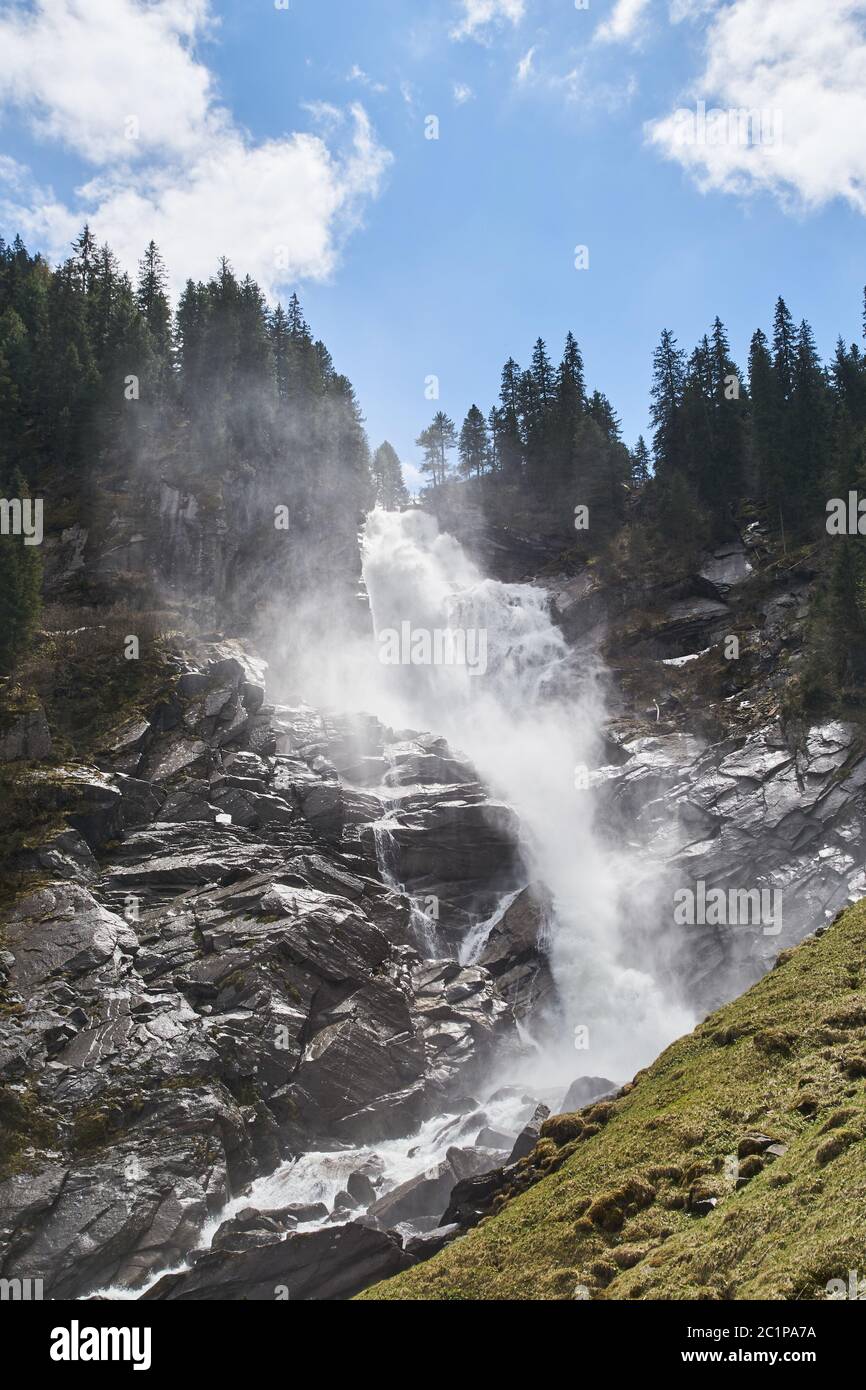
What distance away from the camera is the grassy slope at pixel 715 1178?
41.9 ft

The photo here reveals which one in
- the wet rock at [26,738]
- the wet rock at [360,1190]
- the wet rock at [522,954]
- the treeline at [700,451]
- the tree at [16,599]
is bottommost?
the wet rock at [360,1190]

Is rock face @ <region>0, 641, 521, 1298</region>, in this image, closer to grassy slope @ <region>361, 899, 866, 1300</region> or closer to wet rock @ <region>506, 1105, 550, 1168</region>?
wet rock @ <region>506, 1105, 550, 1168</region>

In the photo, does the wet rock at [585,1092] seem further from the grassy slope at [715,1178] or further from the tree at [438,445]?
the tree at [438,445]

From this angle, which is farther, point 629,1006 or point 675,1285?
point 629,1006

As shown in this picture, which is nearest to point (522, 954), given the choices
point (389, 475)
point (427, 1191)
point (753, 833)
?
point (753, 833)

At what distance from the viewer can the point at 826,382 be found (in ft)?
256

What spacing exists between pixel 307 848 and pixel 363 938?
5539 millimetres

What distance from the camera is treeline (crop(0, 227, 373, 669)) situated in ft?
219

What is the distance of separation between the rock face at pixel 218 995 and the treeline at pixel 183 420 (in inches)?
841

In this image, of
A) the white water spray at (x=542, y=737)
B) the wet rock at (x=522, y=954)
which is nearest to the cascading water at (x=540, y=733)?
the white water spray at (x=542, y=737)

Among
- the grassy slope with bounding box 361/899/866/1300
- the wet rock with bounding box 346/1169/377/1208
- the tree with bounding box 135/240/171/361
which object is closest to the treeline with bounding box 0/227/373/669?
the tree with bounding box 135/240/171/361

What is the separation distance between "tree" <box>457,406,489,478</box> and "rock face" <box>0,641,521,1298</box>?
55498 millimetres

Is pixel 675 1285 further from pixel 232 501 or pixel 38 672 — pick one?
pixel 232 501
